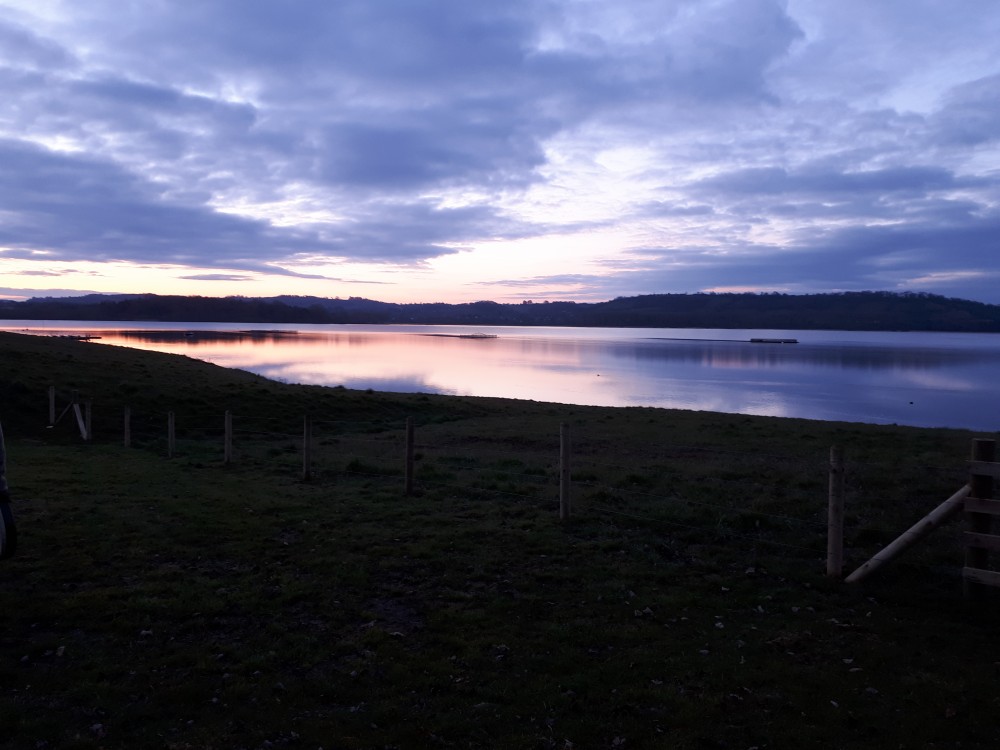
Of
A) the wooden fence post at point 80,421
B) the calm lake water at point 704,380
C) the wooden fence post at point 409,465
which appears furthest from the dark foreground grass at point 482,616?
the calm lake water at point 704,380

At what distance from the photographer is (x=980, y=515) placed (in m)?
7.36

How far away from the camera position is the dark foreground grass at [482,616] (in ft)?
16.4

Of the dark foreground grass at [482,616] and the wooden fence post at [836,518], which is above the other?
the wooden fence post at [836,518]

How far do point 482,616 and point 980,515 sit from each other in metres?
5.28

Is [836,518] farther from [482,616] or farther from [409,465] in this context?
[409,465]

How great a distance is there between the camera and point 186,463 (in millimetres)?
16844

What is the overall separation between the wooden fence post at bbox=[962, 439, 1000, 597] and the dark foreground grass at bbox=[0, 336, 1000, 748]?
1.05 ft

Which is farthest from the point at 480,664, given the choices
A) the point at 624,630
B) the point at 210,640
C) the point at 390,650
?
the point at 210,640

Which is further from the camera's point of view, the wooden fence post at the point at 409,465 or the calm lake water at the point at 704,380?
the calm lake water at the point at 704,380

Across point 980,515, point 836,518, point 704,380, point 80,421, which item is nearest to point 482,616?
point 836,518

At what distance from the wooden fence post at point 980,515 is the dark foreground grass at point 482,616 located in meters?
0.32

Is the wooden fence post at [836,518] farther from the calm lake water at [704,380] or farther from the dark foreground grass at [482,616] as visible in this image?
the calm lake water at [704,380]

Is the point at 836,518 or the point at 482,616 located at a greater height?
the point at 836,518

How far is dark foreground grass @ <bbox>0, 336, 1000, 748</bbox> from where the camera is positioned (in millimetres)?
5004
